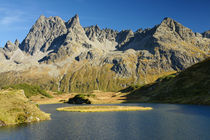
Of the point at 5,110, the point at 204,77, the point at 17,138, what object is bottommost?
the point at 17,138

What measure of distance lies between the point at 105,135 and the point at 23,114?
37.1 metres

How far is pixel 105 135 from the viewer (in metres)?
54.3

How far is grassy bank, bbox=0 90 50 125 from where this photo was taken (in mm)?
70350

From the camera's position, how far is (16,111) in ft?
240

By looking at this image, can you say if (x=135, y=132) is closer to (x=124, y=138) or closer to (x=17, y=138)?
(x=124, y=138)

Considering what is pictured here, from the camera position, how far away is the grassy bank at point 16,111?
70.3m

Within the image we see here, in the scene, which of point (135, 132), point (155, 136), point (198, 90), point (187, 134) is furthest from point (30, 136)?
point (198, 90)

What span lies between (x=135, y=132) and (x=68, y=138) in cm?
1979

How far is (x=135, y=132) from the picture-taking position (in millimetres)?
57375

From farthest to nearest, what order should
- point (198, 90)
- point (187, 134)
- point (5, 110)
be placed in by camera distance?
point (198, 90), point (5, 110), point (187, 134)

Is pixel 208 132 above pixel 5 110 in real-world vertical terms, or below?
below

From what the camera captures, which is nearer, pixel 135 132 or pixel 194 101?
pixel 135 132

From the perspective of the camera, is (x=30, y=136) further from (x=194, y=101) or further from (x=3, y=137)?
(x=194, y=101)

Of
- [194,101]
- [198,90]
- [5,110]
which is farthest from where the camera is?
[198,90]
